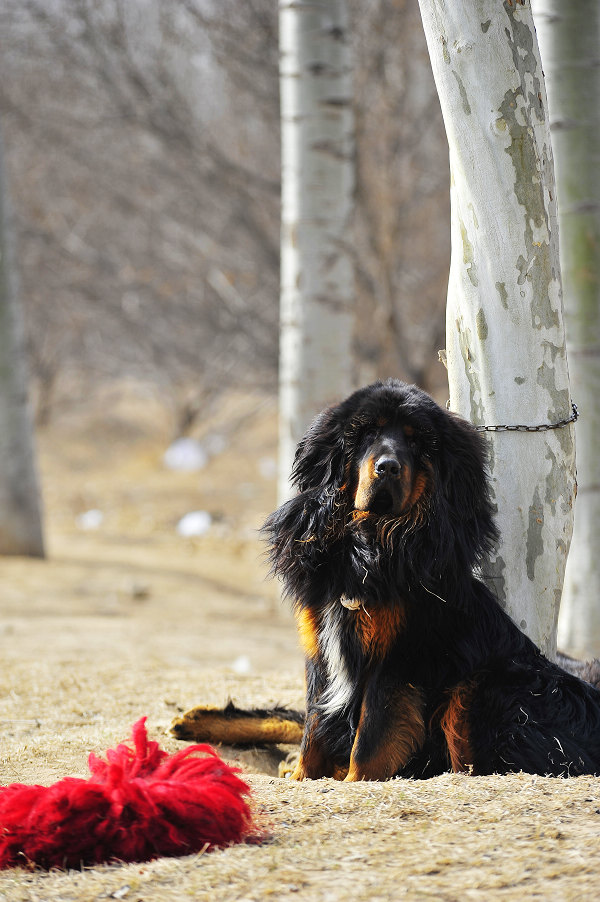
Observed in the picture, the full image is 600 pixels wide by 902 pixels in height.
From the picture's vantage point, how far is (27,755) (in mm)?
3510

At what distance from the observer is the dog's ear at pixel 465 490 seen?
3186mm

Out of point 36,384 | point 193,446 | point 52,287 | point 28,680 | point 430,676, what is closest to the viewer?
point 430,676

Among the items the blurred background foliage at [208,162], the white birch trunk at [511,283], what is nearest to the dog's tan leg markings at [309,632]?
the white birch trunk at [511,283]

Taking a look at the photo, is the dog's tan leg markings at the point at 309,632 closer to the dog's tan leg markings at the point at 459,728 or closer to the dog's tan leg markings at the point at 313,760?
the dog's tan leg markings at the point at 313,760

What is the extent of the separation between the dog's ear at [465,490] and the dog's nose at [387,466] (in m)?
0.24

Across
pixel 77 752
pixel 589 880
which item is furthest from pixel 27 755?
pixel 589 880

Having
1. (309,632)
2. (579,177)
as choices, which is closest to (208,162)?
(579,177)

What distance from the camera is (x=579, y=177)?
5.61m

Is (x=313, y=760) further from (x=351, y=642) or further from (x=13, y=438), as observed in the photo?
(x=13, y=438)

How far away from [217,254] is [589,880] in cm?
1232

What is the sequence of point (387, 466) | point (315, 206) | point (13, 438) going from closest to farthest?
point (387, 466), point (315, 206), point (13, 438)

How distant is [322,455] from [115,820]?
1462 mm

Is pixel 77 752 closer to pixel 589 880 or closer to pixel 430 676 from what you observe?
pixel 430 676

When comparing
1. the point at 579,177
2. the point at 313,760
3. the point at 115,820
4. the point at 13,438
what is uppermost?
the point at 579,177
